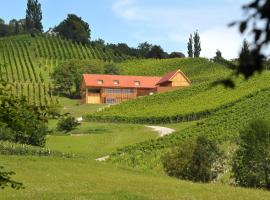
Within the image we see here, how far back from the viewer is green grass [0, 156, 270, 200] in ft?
83.9

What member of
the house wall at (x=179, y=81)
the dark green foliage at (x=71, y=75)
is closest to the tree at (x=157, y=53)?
the dark green foliage at (x=71, y=75)

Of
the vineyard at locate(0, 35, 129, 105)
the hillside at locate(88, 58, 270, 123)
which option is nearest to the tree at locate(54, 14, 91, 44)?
the vineyard at locate(0, 35, 129, 105)

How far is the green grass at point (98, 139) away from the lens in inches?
2282

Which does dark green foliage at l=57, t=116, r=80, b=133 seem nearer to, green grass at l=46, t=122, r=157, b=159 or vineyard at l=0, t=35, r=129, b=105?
green grass at l=46, t=122, r=157, b=159

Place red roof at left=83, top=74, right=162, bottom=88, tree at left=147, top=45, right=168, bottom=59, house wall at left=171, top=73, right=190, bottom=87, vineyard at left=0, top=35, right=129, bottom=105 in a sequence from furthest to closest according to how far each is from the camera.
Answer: tree at left=147, top=45, right=168, bottom=59 < vineyard at left=0, top=35, right=129, bottom=105 < house wall at left=171, top=73, right=190, bottom=87 < red roof at left=83, top=74, right=162, bottom=88

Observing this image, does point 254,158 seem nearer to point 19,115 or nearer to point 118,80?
point 19,115

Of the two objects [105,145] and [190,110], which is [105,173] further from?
[190,110]

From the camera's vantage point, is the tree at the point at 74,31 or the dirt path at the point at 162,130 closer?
the dirt path at the point at 162,130

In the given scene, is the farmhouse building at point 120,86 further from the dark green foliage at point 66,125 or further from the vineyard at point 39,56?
the dark green foliage at point 66,125

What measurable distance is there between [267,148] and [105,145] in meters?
29.7

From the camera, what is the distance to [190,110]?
3177 inches

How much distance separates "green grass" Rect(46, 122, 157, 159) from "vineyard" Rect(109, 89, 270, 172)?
3408 mm

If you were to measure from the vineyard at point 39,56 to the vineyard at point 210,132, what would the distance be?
44203 millimetres

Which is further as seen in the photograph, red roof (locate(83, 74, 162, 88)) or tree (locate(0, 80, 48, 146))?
red roof (locate(83, 74, 162, 88))
